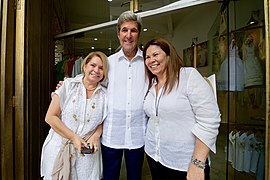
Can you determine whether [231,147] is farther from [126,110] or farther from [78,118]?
[78,118]

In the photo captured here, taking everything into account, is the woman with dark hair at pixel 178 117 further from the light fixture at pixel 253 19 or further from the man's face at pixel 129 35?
the light fixture at pixel 253 19

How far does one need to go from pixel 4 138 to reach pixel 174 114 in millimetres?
972

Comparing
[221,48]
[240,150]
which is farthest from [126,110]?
[221,48]

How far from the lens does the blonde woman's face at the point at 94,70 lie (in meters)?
1.30

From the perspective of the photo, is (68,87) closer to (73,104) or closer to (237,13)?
(73,104)

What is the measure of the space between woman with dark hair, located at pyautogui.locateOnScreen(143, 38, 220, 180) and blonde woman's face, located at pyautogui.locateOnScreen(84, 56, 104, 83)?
272 millimetres

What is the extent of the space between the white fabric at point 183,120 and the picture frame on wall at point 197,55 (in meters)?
1.40

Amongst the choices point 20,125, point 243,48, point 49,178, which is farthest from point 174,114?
point 243,48

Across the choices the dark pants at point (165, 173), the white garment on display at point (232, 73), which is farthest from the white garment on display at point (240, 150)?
the dark pants at point (165, 173)

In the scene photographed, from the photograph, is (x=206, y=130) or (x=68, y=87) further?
(x=68, y=87)

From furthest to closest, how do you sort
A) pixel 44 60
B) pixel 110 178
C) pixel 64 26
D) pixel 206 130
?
pixel 64 26 → pixel 44 60 → pixel 110 178 → pixel 206 130

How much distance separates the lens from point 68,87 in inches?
52.1

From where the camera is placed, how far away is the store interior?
171 cm

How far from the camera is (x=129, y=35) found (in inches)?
51.9
